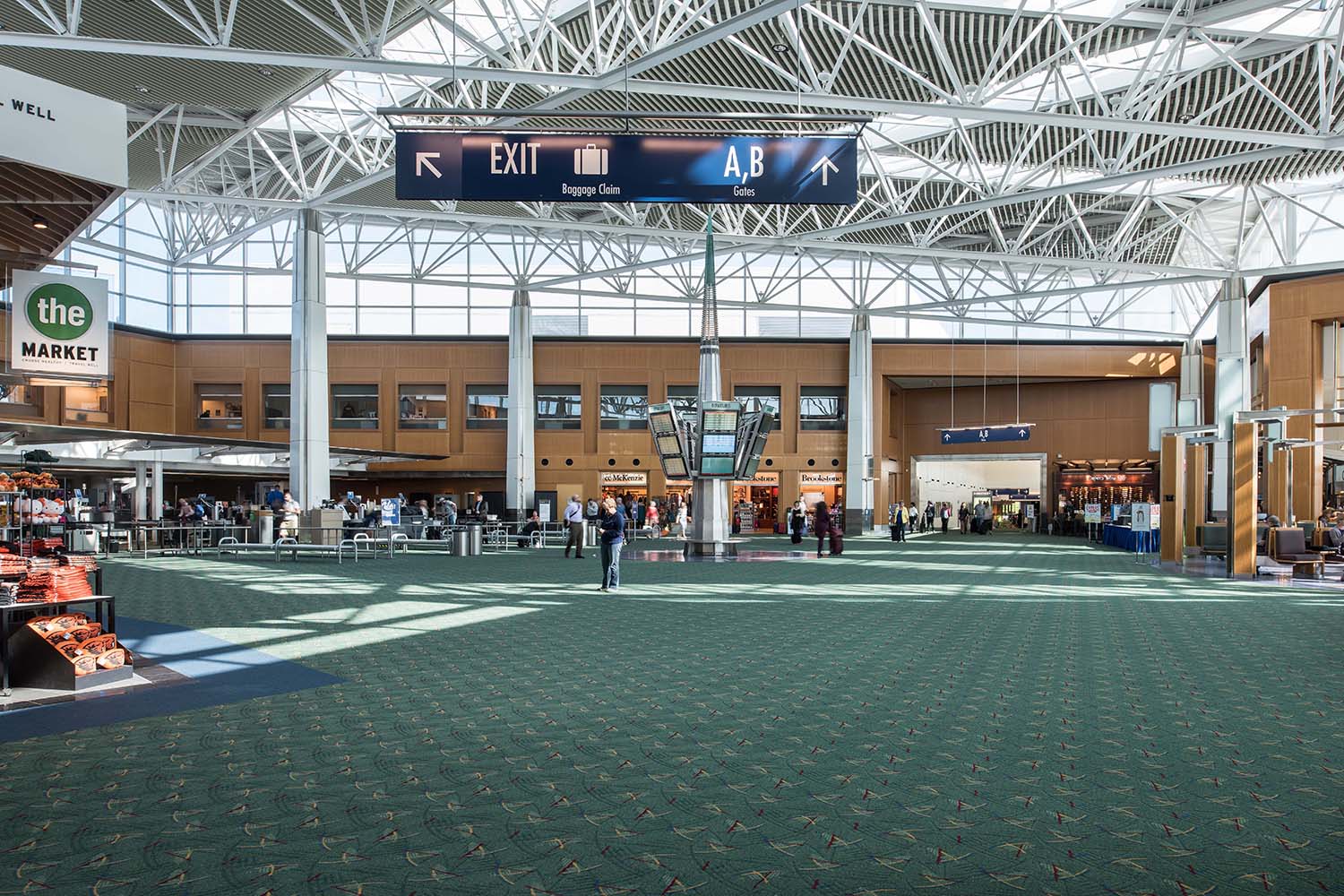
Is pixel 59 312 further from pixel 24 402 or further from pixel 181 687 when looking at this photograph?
pixel 24 402

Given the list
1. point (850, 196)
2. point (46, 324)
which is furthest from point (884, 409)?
point (46, 324)

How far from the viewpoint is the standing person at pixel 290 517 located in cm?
2234

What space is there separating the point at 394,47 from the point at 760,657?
17431 mm

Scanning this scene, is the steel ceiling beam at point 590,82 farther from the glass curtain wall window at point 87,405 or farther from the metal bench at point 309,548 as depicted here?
the glass curtain wall window at point 87,405

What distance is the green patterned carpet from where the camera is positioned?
3.85 m

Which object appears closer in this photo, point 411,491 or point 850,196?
point 850,196

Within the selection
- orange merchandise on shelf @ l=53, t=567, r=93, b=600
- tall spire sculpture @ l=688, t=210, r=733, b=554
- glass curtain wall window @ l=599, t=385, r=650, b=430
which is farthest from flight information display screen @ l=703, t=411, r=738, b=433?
orange merchandise on shelf @ l=53, t=567, r=93, b=600

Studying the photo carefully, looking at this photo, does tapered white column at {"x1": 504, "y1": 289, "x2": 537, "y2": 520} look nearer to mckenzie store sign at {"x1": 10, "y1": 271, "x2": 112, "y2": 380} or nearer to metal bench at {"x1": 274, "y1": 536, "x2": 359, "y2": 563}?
metal bench at {"x1": 274, "y1": 536, "x2": 359, "y2": 563}

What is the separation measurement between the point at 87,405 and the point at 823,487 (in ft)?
89.3

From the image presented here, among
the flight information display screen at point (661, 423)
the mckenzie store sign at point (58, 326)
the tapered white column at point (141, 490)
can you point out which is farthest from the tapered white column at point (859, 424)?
the mckenzie store sign at point (58, 326)

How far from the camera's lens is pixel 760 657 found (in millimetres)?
8703

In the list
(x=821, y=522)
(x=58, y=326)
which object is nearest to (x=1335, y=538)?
(x=821, y=522)

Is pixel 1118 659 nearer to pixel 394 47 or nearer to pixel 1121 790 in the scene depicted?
pixel 1121 790

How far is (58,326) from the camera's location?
30.7ft
